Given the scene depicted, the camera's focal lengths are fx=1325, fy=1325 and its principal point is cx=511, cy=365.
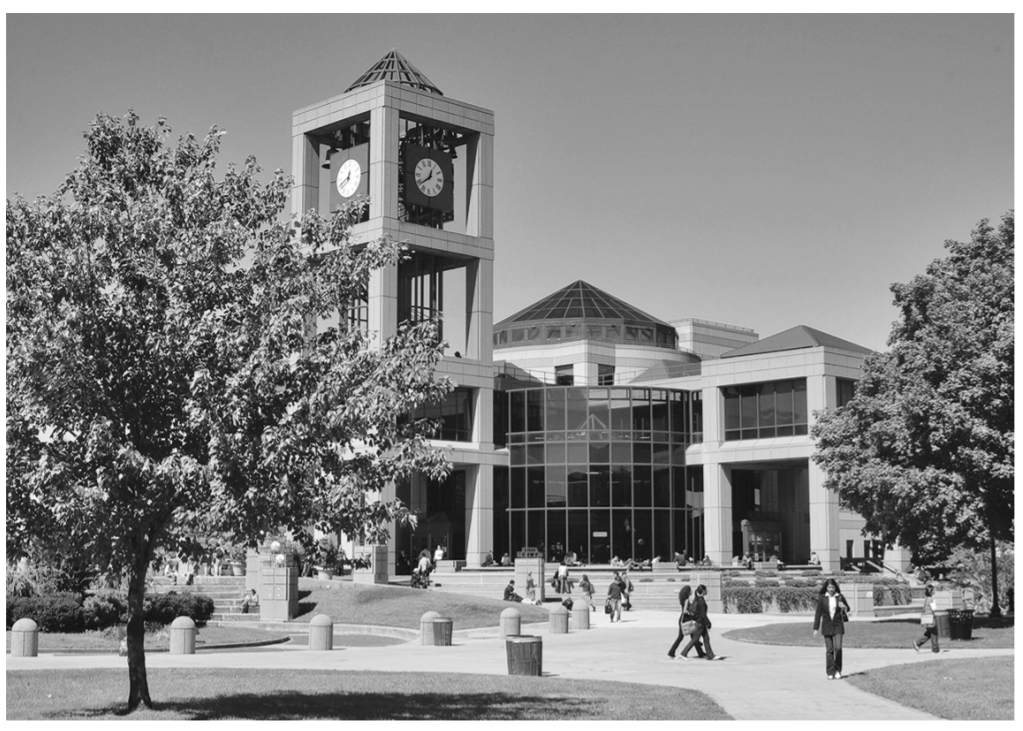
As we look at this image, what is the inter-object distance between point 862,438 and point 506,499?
38388 mm

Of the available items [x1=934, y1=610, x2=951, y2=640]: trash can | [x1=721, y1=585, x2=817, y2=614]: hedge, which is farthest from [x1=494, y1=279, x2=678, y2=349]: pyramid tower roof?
[x1=934, y1=610, x2=951, y2=640]: trash can

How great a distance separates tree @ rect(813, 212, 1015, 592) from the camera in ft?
101

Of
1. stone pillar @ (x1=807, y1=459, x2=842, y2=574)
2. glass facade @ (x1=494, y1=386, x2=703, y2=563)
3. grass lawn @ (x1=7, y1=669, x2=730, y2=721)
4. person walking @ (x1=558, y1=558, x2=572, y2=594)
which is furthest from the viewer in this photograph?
glass facade @ (x1=494, y1=386, x2=703, y2=563)

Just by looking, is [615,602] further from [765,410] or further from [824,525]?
[765,410]

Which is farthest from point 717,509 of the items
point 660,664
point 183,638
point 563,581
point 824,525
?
point 183,638

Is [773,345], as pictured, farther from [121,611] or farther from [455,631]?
[121,611]

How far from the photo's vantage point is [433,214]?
70.6 meters

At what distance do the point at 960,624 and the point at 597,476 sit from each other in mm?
40798

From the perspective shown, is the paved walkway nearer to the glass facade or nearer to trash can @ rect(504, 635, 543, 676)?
trash can @ rect(504, 635, 543, 676)

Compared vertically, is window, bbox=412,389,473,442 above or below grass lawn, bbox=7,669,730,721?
above

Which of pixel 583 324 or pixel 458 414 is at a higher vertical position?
pixel 583 324

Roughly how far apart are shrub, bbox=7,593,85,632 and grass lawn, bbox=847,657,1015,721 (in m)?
22.0

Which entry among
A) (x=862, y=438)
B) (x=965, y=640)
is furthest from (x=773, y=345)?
(x=965, y=640)

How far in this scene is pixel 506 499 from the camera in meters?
72.0
